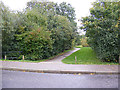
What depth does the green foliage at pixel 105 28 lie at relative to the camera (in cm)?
1066

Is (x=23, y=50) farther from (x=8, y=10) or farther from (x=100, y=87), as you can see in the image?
(x=100, y=87)

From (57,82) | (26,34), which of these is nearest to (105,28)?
(57,82)

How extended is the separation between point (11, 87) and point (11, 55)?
9581 mm

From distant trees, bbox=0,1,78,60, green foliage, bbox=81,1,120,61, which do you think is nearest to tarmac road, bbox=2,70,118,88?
green foliage, bbox=81,1,120,61

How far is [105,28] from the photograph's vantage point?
1112cm

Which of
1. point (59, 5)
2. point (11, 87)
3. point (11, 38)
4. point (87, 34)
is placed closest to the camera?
point (11, 87)

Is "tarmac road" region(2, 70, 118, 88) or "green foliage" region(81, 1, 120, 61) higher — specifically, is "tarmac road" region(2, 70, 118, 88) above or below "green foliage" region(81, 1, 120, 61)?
below

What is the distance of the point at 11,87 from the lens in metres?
4.69

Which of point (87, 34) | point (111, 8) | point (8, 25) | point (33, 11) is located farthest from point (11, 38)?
point (111, 8)

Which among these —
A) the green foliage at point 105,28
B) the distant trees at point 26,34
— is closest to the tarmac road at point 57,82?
the green foliage at point 105,28

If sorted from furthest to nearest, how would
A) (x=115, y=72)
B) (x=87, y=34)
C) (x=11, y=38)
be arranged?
(x=11, y=38), (x=87, y=34), (x=115, y=72)

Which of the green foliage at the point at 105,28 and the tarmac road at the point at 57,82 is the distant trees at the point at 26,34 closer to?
the green foliage at the point at 105,28

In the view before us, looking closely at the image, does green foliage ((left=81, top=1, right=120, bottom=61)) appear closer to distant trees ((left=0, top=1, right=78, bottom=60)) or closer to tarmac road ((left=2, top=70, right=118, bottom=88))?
distant trees ((left=0, top=1, right=78, bottom=60))

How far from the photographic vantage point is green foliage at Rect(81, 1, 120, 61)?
1066cm
